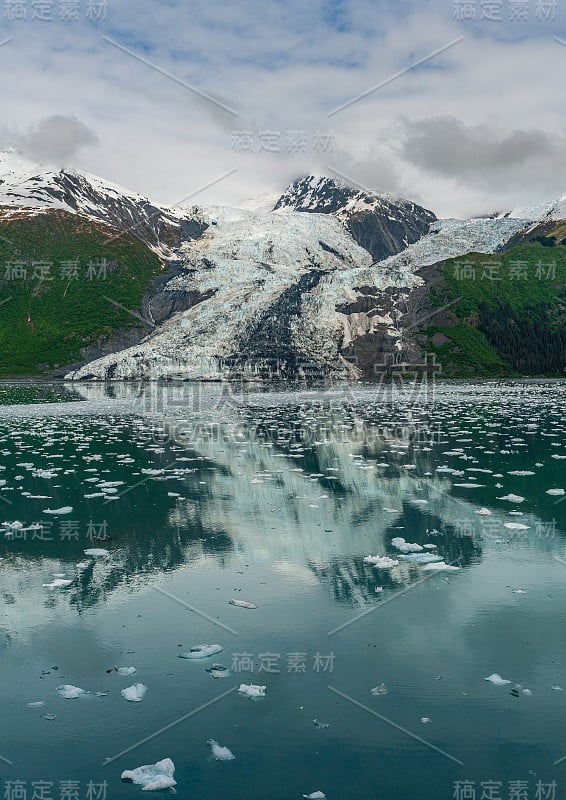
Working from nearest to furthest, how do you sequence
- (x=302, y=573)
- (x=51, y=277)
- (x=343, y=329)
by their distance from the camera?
(x=302, y=573), (x=343, y=329), (x=51, y=277)

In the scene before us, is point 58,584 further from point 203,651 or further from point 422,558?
point 422,558

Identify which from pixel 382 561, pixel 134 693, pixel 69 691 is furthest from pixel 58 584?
pixel 382 561

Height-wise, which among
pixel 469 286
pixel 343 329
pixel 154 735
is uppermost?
pixel 469 286

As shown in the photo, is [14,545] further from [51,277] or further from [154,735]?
[51,277]

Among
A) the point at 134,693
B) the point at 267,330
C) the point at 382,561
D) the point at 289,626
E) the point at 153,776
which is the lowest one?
the point at 153,776

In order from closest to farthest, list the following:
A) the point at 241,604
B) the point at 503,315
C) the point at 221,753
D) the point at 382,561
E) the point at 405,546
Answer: the point at 221,753 → the point at 241,604 → the point at 382,561 → the point at 405,546 → the point at 503,315

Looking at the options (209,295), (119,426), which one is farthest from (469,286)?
(119,426)

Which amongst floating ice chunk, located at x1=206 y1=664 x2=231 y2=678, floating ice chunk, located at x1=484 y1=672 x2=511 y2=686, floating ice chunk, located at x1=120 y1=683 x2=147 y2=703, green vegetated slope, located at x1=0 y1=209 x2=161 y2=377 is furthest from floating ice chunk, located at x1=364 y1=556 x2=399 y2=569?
green vegetated slope, located at x1=0 y1=209 x2=161 y2=377

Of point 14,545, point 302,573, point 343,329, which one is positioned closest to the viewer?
point 302,573
